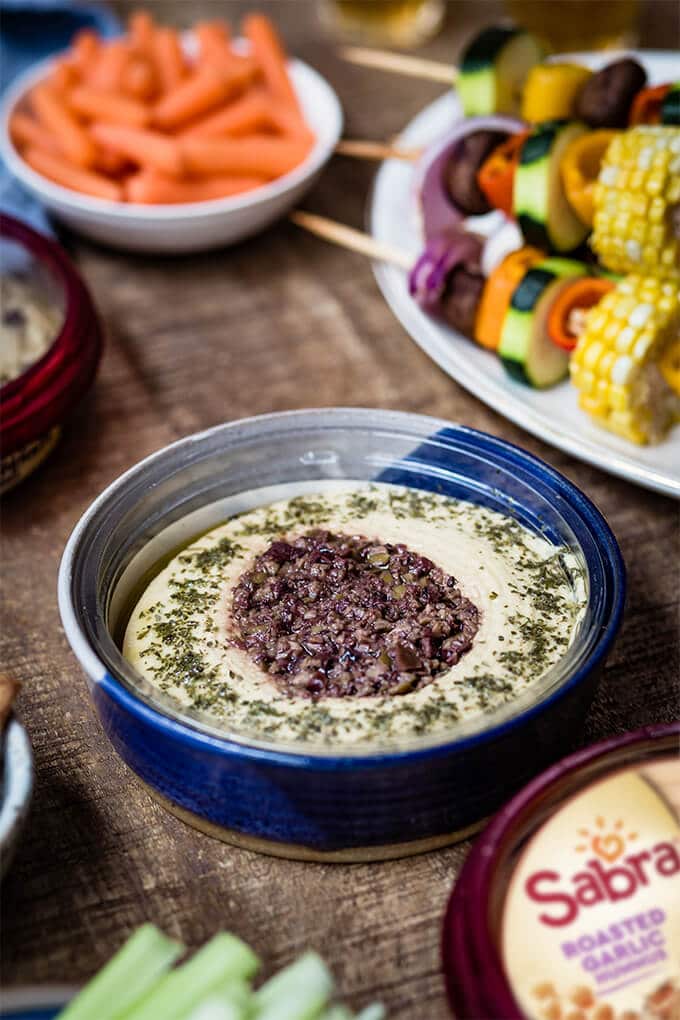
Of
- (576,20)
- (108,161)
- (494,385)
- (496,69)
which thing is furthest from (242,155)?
(576,20)

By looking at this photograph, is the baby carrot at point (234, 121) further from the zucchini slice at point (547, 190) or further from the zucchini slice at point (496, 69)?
the zucchini slice at point (547, 190)

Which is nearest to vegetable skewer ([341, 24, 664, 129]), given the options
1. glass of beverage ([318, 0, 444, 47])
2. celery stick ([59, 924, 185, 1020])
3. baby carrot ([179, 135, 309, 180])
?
baby carrot ([179, 135, 309, 180])

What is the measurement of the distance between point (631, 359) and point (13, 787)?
4.46ft

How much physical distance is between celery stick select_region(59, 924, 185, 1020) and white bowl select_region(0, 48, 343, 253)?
1988 millimetres

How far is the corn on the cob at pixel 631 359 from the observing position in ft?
7.04

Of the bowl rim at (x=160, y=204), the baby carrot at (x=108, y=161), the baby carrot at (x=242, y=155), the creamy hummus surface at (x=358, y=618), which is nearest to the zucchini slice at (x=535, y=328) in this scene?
the creamy hummus surface at (x=358, y=618)

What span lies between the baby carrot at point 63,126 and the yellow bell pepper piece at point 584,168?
4.52 feet

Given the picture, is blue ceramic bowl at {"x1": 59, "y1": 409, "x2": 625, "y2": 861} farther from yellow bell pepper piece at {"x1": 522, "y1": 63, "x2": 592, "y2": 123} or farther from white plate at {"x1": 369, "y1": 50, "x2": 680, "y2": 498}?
yellow bell pepper piece at {"x1": 522, "y1": 63, "x2": 592, "y2": 123}

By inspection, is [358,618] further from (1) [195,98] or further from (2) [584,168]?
(1) [195,98]

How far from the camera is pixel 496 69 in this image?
105 inches

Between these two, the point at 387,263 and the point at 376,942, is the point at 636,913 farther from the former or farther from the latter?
the point at 387,263

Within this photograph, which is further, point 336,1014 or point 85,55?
point 85,55

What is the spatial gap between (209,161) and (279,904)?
6.86ft

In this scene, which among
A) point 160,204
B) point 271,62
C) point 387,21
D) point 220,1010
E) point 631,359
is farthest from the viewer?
point 387,21
